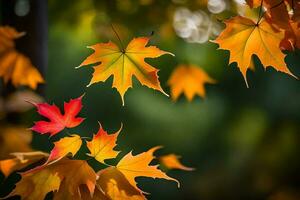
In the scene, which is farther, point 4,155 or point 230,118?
point 230,118

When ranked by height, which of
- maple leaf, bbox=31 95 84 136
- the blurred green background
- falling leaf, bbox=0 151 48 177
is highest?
maple leaf, bbox=31 95 84 136

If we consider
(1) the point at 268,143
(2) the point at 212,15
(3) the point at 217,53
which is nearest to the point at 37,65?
(2) the point at 212,15

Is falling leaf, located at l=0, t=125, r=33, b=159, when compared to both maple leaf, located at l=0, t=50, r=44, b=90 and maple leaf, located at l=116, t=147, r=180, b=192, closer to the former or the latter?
maple leaf, located at l=0, t=50, r=44, b=90

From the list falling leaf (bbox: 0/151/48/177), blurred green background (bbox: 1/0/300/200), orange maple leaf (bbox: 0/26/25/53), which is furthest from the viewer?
blurred green background (bbox: 1/0/300/200)

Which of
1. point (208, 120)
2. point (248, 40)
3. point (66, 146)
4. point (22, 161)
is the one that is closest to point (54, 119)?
point (66, 146)

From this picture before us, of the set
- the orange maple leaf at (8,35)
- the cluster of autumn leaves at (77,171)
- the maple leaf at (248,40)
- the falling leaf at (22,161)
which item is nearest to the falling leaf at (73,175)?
the cluster of autumn leaves at (77,171)

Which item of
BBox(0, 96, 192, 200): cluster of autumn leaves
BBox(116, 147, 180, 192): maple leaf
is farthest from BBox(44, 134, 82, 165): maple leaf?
BBox(116, 147, 180, 192): maple leaf

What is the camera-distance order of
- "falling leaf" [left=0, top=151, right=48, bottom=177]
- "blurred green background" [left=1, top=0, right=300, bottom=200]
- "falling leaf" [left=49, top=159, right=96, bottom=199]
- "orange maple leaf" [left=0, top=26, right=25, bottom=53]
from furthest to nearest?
"blurred green background" [left=1, top=0, right=300, bottom=200] < "orange maple leaf" [left=0, top=26, right=25, bottom=53] < "falling leaf" [left=0, top=151, right=48, bottom=177] < "falling leaf" [left=49, top=159, right=96, bottom=199]

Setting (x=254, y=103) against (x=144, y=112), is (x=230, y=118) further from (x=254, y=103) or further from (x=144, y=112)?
(x=144, y=112)
